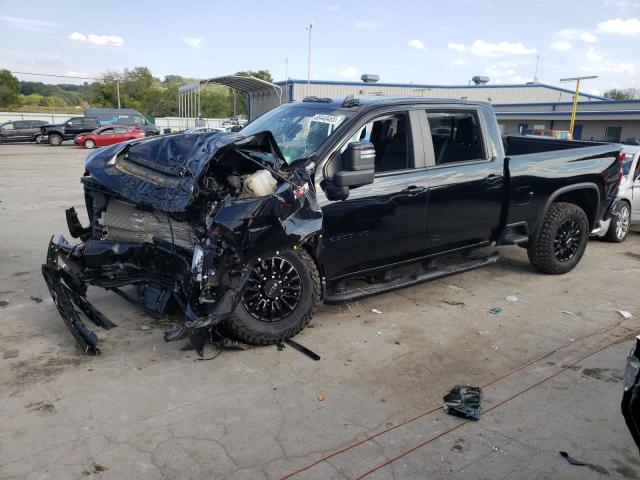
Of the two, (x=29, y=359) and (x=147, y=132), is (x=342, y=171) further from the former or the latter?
(x=147, y=132)

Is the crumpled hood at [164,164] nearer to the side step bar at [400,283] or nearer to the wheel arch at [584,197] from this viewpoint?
the side step bar at [400,283]

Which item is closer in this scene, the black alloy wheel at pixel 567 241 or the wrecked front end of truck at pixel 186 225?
the wrecked front end of truck at pixel 186 225

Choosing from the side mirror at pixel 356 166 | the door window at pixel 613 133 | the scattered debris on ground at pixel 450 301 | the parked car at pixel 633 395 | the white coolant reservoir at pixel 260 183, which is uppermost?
the door window at pixel 613 133

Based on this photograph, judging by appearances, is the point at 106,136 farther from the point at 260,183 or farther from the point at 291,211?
the point at 291,211

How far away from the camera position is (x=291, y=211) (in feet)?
13.2

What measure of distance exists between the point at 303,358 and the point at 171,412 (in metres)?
1.17

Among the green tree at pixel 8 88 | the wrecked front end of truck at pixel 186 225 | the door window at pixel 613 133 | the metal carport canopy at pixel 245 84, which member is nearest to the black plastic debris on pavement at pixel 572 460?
the wrecked front end of truck at pixel 186 225

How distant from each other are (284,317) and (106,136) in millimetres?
28666

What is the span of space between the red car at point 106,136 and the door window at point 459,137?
26560 millimetres

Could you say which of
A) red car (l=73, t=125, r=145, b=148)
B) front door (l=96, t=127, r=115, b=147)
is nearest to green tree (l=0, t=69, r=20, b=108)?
red car (l=73, t=125, r=145, b=148)

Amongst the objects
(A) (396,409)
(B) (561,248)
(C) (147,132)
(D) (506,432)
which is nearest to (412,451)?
(A) (396,409)

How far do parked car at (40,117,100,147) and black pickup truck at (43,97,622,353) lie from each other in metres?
30.1

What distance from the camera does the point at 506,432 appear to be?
3307 mm

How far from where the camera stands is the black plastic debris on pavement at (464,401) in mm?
3465
